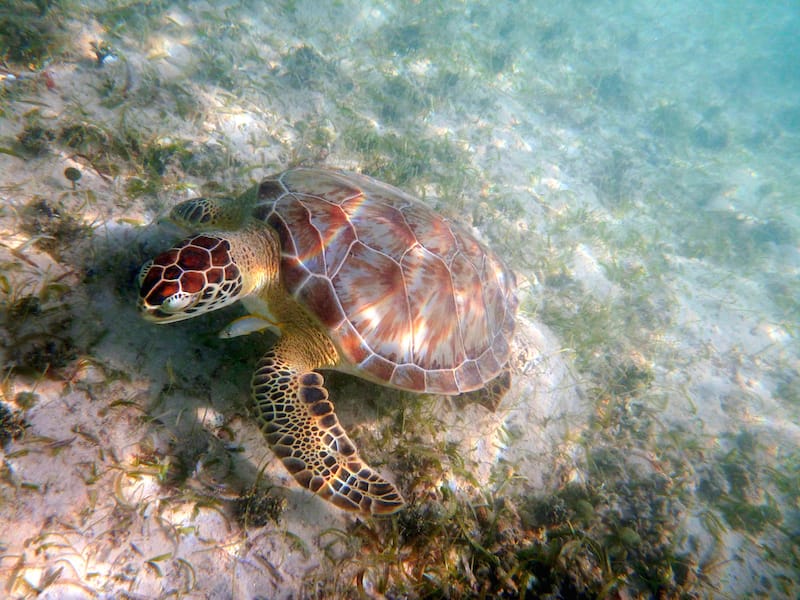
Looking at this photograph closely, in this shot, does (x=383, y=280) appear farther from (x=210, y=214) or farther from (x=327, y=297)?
(x=210, y=214)

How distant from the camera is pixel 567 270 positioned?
648 centimetres

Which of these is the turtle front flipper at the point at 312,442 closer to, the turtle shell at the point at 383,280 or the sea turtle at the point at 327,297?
the sea turtle at the point at 327,297

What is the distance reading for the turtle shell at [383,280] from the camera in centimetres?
283

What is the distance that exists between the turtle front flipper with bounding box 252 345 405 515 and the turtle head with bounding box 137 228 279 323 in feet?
2.05

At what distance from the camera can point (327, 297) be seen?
2.79 metres

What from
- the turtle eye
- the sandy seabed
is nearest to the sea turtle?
the turtle eye

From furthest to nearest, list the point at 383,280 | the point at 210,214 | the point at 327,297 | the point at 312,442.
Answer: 1. the point at 210,214
2. the point at 383,280
3. the point at 327,297
4. the point at 312,442

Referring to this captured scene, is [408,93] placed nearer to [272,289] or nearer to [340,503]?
[272,289]

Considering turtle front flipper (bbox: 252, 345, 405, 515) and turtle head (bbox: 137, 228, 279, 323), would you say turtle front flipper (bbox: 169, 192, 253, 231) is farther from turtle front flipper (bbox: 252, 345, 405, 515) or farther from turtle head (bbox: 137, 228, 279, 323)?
turtle front flipper (bbox: 252, 345, 405, 515)

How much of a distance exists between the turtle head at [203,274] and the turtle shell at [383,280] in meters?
0.22

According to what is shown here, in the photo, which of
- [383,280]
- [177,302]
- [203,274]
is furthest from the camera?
[383,280]

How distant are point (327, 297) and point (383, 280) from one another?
484 mm

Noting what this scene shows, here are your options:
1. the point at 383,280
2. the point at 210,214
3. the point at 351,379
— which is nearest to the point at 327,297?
the point at 383,280

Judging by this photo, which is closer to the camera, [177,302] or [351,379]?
[177,302]
